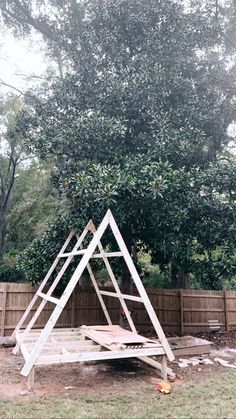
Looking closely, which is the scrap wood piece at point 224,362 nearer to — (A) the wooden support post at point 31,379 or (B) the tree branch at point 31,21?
(A) the wooden support post at point 31,379

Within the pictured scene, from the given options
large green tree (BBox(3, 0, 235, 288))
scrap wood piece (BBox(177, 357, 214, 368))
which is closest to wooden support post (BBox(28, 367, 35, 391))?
scrap wood piece (BBox(177, 357, 214, 368))

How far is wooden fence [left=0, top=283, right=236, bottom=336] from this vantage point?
9.01m

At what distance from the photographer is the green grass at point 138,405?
12.8 ft

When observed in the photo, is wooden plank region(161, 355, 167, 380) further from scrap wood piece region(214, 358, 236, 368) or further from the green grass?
scrap wood piece region(214, 358, 236, 368)

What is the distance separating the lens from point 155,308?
10383 millimetres

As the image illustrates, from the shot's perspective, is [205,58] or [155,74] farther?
[205,58]

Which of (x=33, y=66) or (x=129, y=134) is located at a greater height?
(x=33, y=66)

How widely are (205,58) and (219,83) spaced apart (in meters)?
0.97

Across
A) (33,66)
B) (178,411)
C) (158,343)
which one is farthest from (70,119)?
(33,66)

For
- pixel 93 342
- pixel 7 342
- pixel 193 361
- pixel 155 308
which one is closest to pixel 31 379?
pixel 93 342

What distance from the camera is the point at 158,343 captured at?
18.2 feet

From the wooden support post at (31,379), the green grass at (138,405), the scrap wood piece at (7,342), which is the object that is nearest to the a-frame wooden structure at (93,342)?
the wooden support post at (31,379)

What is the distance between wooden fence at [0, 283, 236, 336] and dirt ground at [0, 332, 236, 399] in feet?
6.34

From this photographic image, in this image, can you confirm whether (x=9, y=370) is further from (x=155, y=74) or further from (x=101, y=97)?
(x=155, y=74)
